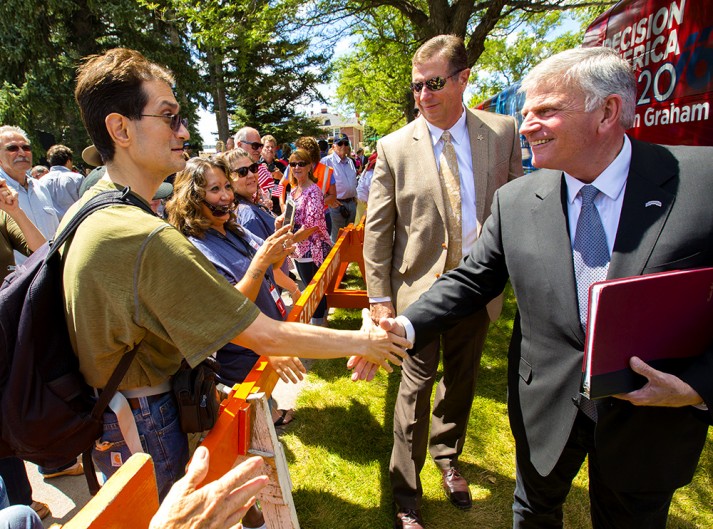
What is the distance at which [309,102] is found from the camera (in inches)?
1106

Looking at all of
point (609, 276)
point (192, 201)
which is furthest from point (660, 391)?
point (192, 201)

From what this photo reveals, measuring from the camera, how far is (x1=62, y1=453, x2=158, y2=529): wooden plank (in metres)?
0.90

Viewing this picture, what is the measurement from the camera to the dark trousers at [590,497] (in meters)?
1.69

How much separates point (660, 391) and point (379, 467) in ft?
7.26

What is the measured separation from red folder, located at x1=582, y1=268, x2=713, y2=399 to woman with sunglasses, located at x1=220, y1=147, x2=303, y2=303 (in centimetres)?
252

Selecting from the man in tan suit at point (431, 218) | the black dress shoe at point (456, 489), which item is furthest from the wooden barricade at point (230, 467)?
the black dress shoe at point (456, 489)

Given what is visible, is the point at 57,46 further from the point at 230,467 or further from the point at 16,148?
the point at 230,467

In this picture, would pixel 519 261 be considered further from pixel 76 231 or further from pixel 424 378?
pixel 76 231

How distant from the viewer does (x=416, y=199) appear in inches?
103

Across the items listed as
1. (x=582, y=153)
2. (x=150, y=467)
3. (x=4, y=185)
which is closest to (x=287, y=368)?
(x=150, y=467)

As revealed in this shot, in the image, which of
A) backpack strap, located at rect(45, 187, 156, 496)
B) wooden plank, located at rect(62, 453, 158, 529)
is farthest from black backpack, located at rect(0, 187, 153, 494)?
wooden plank, located at rect(62, 453, 158, 529)

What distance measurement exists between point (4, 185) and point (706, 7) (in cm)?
484

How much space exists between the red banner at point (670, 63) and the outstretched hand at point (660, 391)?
2368 mm

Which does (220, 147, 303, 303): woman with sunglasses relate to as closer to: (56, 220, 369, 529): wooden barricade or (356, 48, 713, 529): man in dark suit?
(56, 220, 369, 529): wooden barricade
